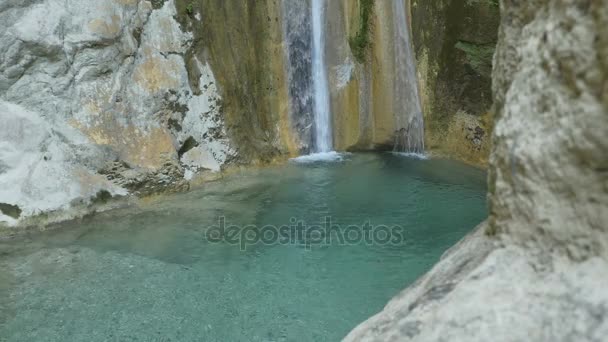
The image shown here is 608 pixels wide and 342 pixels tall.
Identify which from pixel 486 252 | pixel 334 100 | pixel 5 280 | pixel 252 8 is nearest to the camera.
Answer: pixel 486 252

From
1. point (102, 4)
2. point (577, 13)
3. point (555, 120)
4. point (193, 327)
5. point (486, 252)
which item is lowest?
point (193, 327)

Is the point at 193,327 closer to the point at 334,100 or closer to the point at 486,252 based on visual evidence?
the point at 486,252

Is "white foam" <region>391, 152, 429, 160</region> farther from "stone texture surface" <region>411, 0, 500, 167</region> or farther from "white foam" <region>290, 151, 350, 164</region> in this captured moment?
"white foam" <region>290, 151, 350, 164</region>

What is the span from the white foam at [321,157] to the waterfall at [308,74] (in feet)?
0.38

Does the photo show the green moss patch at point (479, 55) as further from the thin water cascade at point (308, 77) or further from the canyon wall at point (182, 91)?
the thin water cascade at point (308, 77)

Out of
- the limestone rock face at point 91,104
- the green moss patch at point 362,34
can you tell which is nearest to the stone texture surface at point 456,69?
the green moss patch at point 362,34

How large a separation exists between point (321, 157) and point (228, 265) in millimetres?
4340

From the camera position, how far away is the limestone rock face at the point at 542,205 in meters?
1.43

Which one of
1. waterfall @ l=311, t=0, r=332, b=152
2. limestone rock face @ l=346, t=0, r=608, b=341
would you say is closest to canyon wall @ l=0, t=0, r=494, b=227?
waterfall @ l=311, t=0, r=332, b=152

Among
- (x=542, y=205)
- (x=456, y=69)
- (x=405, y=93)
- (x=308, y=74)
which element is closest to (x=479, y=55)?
(x=456, y=69)

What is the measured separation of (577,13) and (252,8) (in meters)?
8.11

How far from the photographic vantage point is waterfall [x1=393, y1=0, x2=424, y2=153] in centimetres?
946

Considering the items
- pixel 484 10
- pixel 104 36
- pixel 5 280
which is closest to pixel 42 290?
pixel 5 280

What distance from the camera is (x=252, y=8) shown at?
9.06 m
